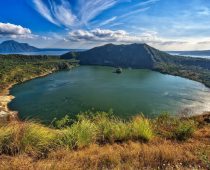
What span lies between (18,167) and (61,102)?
58768 mm

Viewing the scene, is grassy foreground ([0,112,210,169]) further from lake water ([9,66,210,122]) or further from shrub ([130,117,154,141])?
lake water ([9,66,210,122])

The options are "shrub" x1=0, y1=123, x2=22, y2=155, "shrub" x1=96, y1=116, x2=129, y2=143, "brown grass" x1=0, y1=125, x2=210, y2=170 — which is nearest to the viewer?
"brown grass" x1=0, y1=125, x2=210, y2=170

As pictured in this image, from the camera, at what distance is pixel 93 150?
22.3ft

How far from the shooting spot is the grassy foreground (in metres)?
5.64

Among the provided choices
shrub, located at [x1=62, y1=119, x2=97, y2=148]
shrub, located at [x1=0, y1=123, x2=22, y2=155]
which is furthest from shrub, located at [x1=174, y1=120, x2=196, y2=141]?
shrub, located at [x1=0, y1=123, x2=22, y2=155]

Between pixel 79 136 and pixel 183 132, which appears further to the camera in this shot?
pixel 183 132

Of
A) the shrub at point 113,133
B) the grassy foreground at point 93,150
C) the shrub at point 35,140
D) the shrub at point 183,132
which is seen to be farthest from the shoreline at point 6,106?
the shrub at point 183,132

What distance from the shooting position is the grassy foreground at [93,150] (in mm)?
5637

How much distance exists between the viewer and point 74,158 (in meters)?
6.00

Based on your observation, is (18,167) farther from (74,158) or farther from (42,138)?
(42,138)

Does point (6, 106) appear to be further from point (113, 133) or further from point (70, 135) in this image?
point (70, 135)

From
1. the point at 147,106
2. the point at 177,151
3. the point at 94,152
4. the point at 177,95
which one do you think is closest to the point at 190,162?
the point at 177,151

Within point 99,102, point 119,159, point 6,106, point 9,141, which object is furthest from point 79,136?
point 6,106

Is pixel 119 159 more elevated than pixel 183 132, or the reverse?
pixel 119 159
